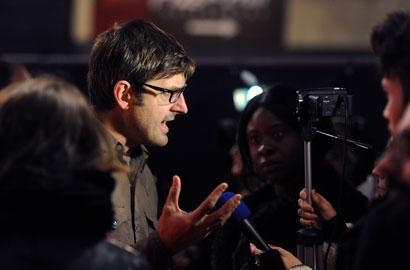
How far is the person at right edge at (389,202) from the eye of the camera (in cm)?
273

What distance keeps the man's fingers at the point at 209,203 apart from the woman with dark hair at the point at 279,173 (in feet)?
2.90

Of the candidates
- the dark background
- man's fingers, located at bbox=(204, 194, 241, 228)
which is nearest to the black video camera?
man's fingers, located at bbox=(204, 194, 241, 228)

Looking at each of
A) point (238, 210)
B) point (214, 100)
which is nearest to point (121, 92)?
point (238, 210)

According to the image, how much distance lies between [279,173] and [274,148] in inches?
4.7

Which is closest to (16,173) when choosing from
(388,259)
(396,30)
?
(388,259)

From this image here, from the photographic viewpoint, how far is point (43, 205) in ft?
9.37

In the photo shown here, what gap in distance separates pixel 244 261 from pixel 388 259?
1.90 meters

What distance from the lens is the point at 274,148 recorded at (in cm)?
490

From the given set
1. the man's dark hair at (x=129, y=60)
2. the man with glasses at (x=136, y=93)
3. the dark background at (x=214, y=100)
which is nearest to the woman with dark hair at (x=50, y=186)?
the man with glasses at (x=136, y=93)

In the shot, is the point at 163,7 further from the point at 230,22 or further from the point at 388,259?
the point at 388,259

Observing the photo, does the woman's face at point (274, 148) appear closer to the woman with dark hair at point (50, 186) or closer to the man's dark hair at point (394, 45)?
the man's dark hair at point (394, 45)

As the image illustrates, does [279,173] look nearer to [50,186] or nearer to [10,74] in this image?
[50,186]

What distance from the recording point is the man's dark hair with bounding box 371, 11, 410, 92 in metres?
3.16

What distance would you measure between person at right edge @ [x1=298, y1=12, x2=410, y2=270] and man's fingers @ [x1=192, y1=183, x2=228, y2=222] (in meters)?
0.47
